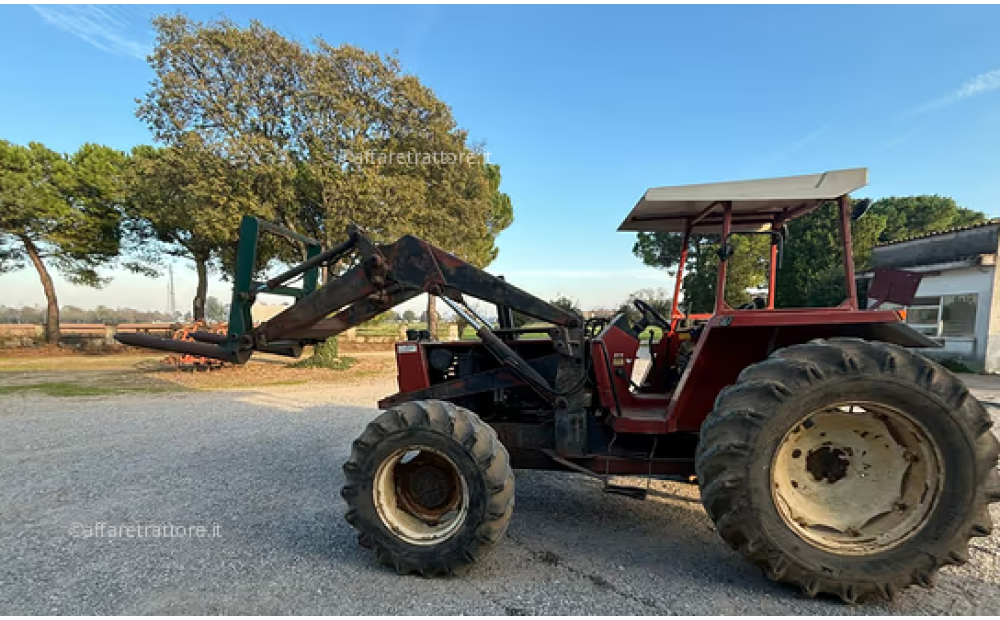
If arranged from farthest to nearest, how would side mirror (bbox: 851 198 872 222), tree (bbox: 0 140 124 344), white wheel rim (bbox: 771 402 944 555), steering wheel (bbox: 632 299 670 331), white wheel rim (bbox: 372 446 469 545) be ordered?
tree (bbox: 0 140 124 344)
steering wheel (bbox: 632 299 670 331)
side mirror (bbox: 851 198 872 222)
white wheel rim (bbox: 372 446 469 545)
white wheel rim (bbox: 771 402 944 555)

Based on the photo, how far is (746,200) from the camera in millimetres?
3303

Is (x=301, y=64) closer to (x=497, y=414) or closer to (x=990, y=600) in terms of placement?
(x=497, y=414)

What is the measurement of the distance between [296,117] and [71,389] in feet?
28.3

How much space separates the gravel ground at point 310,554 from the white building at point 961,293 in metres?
12.7

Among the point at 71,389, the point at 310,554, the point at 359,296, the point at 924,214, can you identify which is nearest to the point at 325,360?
the point at 71,389

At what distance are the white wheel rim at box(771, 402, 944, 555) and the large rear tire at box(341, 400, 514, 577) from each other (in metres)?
1.64

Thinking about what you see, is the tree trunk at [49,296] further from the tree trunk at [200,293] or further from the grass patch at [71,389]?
the grass patch at [71,389]

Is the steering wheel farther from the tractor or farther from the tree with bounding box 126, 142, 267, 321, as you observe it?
the tree with bounding box 126, 142, 267, 321

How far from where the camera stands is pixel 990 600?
2.70 m

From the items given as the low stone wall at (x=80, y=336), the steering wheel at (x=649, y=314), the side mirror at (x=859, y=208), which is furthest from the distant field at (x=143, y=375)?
the side mirror at (x=859, y=208)

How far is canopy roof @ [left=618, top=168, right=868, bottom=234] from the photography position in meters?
3.13

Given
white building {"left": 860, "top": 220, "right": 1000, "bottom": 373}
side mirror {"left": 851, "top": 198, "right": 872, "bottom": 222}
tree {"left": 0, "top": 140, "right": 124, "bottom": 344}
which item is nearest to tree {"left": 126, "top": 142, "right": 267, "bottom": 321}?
tree {"left": 0, "top": 140, "right": 124, "bottom": 344}

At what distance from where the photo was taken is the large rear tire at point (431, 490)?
2.96 m

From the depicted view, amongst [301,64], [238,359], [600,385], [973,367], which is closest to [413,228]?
[301,64]
